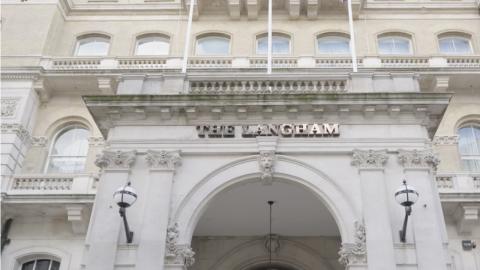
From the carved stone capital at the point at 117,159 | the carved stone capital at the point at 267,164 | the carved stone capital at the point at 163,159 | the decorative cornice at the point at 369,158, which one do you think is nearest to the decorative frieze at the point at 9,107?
the carved stone capital at the point at 117,159

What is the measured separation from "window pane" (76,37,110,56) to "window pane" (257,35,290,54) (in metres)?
7.51

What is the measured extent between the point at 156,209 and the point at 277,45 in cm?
1359

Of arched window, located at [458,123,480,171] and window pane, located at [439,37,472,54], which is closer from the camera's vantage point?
arched window, located at [458,123,480,171]

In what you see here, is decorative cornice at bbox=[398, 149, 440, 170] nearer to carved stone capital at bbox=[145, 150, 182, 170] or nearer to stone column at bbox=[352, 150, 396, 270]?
stone column at bbox=[352, 150, 396, 270]

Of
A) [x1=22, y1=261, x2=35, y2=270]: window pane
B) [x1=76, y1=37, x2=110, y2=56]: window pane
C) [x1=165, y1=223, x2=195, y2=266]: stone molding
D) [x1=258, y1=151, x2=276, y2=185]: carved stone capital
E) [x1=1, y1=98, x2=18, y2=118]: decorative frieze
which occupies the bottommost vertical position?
[x1=165, y1=223, x2=195, y2=266]: stone molding

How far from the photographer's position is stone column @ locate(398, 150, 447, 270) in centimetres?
1264

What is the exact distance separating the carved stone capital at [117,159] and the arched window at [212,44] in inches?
441

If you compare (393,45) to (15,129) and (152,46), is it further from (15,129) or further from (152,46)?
(15,129)

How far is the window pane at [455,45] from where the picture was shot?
24.2 m

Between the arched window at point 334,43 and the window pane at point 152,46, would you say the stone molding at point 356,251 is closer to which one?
the arched window at point 334,43

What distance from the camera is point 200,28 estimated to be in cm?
2536

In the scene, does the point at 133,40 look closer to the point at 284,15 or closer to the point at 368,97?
the point at 284,15

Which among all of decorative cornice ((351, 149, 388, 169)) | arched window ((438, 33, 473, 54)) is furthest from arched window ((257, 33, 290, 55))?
decorative cornice ((351, 149, 388, 169))

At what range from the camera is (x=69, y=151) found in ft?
72.4
